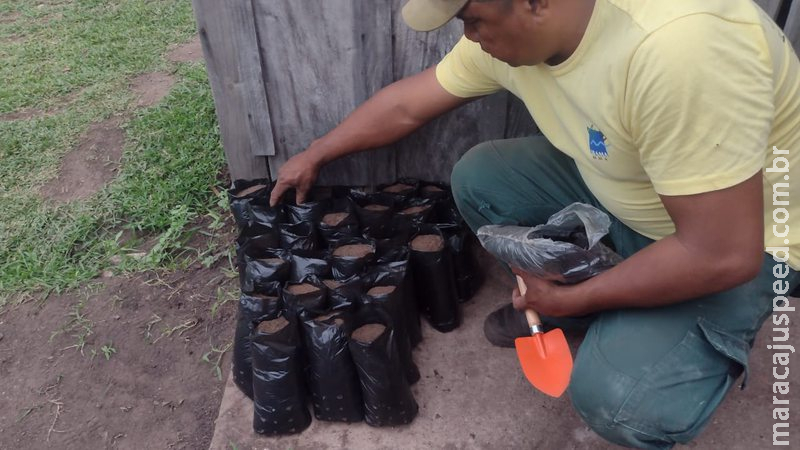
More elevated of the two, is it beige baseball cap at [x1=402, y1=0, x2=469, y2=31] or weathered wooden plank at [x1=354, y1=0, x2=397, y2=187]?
beige baseball cap at [x1=402, y1=0, x2=469, y2=31]

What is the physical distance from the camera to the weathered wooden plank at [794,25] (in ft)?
7.49

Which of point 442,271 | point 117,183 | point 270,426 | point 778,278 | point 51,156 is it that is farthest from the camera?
point 51,156

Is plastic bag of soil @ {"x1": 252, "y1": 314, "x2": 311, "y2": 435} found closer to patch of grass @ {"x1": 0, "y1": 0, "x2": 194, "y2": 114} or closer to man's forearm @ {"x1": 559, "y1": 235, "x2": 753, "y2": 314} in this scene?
man's forearm @ {"x1": 559, "y1": 235, "x2": 753, "y2": 314}

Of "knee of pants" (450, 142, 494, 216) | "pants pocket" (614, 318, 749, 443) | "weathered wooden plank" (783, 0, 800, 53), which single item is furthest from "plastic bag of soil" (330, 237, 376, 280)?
"weathered wooden plank" (783, 0, 800, 53)

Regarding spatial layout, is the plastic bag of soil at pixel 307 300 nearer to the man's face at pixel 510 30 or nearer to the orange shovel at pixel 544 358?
the orange shovel at pixel 544 358

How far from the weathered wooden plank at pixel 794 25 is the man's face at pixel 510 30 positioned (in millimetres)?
1282

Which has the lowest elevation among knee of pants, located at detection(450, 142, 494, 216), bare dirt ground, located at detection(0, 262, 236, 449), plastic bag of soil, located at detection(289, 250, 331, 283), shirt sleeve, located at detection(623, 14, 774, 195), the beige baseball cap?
bare dirt ground, located at detection(0, 262, 236, 449)

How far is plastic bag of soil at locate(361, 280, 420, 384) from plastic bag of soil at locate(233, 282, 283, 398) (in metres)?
0.30

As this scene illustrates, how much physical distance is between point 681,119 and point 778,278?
66 cm

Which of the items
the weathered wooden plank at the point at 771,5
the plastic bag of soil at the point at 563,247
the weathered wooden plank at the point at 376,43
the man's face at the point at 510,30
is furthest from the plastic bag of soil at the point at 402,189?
the weathered wooden plank at the point at 771,5

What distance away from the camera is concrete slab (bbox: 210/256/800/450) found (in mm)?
2043

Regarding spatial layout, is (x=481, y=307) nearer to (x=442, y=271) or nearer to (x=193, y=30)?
(x=442, y=271)

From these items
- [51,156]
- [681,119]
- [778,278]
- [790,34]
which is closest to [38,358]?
[51,156]

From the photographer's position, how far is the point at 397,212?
256 cm
